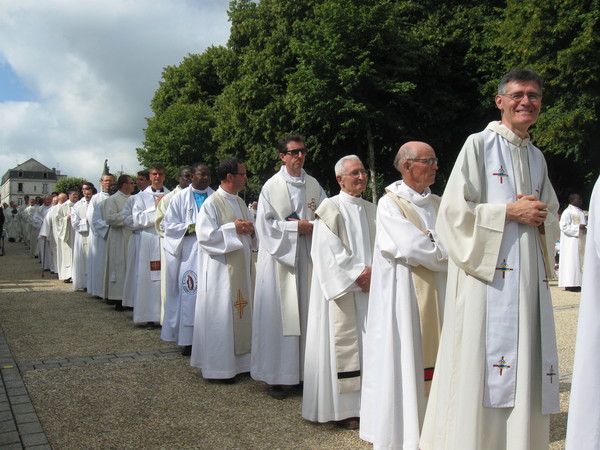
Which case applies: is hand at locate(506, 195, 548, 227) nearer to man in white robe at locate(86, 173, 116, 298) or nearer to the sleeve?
the sleeve

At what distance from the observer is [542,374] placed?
328cm

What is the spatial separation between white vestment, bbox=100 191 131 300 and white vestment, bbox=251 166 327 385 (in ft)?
18.6

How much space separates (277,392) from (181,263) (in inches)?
102

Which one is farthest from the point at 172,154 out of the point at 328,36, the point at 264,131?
the point at 328,36

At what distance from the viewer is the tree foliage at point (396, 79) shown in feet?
68.6

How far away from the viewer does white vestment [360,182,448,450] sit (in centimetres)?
399

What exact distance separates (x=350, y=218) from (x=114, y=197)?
710 centimetres

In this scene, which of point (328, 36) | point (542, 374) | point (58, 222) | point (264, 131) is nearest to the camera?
point (542, 374)

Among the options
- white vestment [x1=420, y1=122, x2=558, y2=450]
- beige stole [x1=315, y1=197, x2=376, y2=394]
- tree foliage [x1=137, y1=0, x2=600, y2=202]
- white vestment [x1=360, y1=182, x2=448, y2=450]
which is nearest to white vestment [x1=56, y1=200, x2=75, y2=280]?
beige stole [x1=315, y1=197, x2=376, y2=394]

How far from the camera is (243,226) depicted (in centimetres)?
613

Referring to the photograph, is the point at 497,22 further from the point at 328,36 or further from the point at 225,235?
the point at 225,235

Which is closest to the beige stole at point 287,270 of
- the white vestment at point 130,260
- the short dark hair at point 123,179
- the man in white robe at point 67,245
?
the white vestment at point 130,260

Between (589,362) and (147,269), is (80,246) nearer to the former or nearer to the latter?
(147,269)

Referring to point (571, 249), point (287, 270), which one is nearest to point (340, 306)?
point (287, 270)
